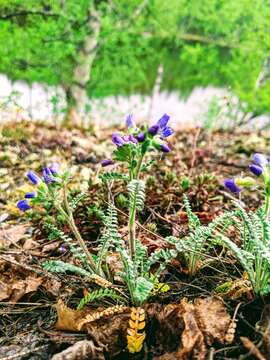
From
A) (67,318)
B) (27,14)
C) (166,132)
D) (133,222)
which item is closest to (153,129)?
(166,132)

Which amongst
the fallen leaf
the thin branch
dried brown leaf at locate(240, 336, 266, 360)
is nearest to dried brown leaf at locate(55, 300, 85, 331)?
dried brown leaf at locate(240, 336, 266, 360)

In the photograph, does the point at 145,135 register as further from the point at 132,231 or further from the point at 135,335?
the point at 135,335

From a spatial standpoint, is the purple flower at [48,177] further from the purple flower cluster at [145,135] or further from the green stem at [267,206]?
the green stem at [267,206]

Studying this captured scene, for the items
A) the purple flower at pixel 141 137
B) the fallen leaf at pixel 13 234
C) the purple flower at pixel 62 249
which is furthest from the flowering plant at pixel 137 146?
the fallen leaf at pixel 13 234

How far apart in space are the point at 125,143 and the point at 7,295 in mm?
910

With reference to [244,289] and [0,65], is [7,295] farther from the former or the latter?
[0,65]

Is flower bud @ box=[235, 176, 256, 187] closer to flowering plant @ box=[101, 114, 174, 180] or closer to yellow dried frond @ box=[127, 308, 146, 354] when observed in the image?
flowering plant @ box=[101, 114, 174, 180]

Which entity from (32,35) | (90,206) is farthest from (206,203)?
(32,35)

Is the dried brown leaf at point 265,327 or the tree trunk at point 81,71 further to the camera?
the tree trunk at point 81,71

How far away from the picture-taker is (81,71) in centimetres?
927

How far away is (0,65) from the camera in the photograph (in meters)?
8.39

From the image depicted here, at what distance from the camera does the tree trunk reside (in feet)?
27.1

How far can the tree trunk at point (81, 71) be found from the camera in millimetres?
8273

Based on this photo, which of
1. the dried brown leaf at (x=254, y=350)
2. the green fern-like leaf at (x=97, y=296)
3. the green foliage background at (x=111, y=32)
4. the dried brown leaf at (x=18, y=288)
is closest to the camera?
the dried brown leaf at (x=254, y=350)
